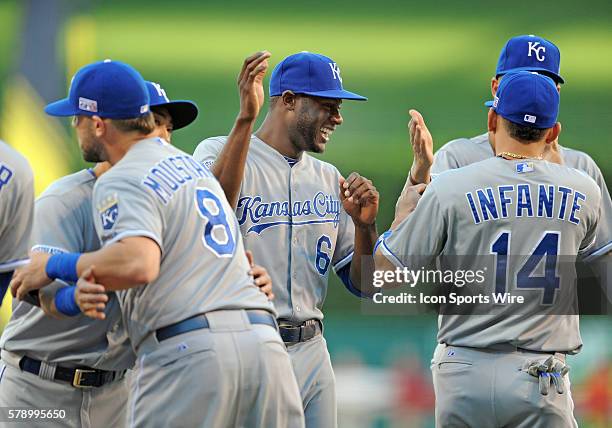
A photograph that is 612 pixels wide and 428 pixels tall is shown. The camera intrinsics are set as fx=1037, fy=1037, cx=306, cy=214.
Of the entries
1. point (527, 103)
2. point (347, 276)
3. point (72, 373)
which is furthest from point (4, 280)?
point (527, 103)

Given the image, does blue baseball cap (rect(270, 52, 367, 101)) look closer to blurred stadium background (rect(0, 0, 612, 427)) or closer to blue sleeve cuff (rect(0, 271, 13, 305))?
blue sleeve cuff (rect(0, 271, 13, 305))

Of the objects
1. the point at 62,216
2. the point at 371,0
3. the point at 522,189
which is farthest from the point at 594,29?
the point at 62,216

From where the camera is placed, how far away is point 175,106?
367 centimetres

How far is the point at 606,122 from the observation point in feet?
23.6

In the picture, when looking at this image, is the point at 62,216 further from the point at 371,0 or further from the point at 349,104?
the point at 371,0

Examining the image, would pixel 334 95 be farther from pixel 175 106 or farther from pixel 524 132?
pixel 524 132

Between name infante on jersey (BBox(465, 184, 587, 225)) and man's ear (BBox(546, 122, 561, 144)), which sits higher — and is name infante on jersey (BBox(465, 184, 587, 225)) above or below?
below

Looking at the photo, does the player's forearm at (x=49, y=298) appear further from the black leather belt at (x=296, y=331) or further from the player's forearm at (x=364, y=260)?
the player's forearm at (x=364, y=260)

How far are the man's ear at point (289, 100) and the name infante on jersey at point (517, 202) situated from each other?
3.14ft

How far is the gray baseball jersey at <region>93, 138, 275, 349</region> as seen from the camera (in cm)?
276

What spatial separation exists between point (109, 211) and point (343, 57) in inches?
190

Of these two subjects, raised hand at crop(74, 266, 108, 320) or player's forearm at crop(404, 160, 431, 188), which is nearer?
raised hand at crop(74, 266, 108, 320)

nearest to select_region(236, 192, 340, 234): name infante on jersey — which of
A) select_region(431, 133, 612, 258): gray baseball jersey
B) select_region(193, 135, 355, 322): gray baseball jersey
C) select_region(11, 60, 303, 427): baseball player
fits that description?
select_region(193, 135, 355, 322): gray baseball jersey

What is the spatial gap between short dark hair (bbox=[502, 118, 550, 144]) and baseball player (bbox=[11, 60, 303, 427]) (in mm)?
996
